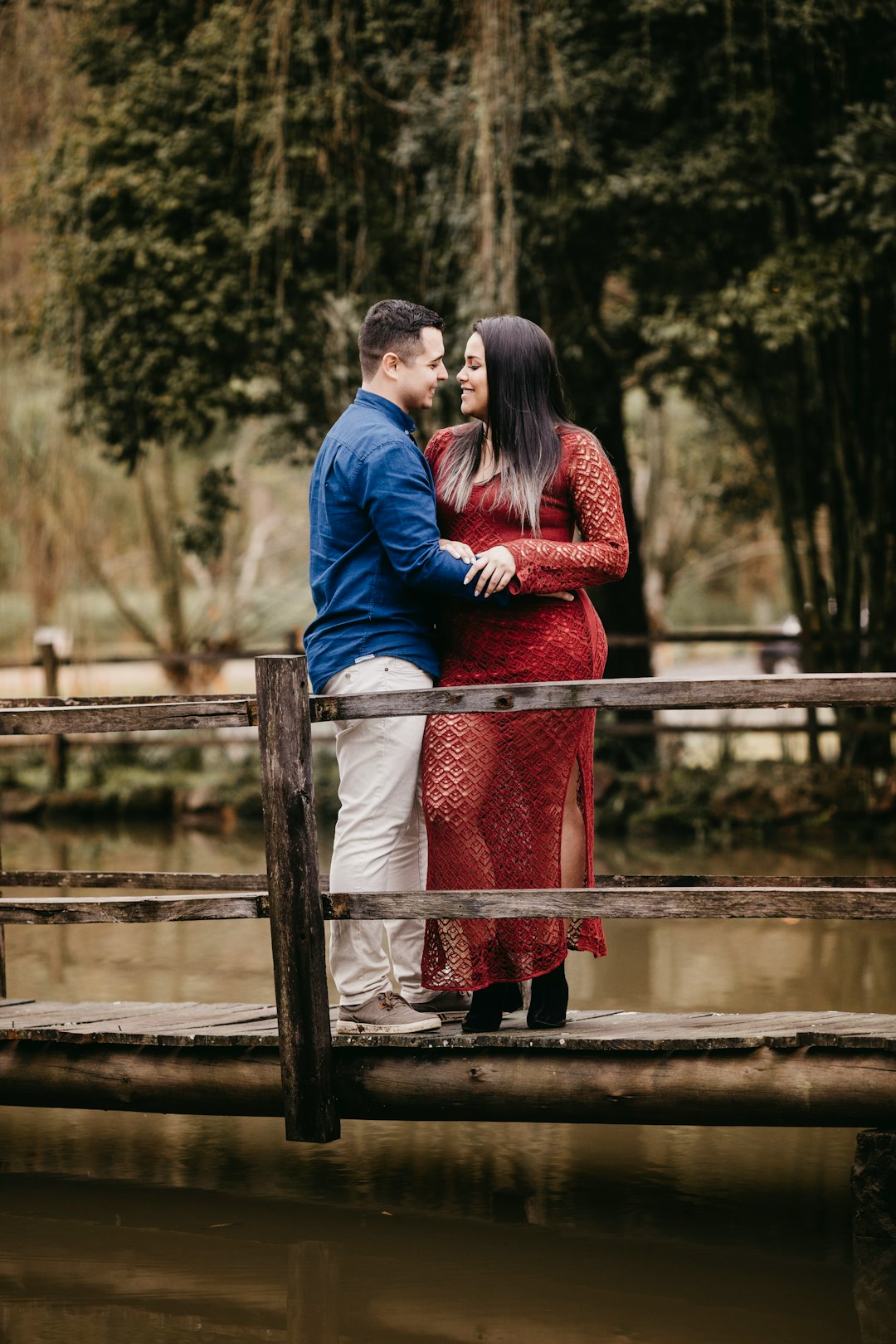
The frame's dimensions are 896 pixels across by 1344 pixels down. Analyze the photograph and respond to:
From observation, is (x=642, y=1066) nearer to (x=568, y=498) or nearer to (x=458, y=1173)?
(x=458, y=1173)

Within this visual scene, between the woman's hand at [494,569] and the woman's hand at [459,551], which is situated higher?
the woman's hand at [459,551]

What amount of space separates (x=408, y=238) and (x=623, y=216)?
4.66 feet

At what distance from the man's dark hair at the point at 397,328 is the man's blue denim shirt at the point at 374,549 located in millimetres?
119

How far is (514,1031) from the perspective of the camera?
4.26 m

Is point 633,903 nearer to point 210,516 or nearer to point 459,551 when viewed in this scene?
point 459,551

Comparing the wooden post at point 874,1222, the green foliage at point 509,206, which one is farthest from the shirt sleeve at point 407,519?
the green foliage at point 509,206

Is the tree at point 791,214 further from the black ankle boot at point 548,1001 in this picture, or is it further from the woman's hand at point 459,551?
the black ankle boot at point 548,1001

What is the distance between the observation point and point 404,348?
4.22 meters

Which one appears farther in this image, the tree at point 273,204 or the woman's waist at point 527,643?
the tree at point 273,204

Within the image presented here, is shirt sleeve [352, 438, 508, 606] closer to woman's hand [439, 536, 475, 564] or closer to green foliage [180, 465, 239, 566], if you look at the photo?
woman's hand [439, 536, 475, 564]

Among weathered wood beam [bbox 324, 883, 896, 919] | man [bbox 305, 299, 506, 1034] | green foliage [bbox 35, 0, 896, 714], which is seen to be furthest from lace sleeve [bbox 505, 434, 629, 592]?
green foliage [bbox 35, 0, 896, 714]

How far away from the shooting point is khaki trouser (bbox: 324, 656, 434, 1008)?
4.21 metres

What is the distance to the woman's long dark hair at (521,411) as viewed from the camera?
4.12m

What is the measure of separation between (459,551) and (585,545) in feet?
0.97
